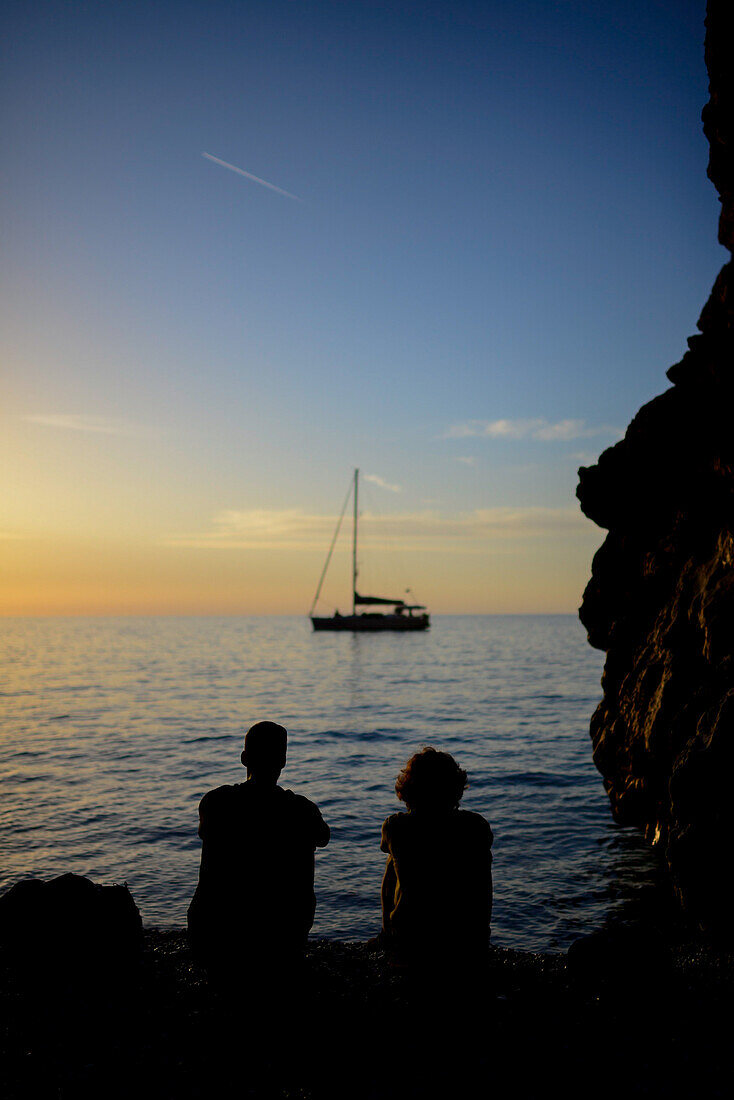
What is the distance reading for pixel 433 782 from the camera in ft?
13.9

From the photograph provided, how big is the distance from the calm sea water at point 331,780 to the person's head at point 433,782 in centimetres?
530

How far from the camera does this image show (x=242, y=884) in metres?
4.25

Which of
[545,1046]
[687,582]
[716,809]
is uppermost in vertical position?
[687,582]

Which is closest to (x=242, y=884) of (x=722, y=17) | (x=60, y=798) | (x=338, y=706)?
(x=722, y=17)

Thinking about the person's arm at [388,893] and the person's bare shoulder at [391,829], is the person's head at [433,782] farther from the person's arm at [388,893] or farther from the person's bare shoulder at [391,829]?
the person's arm at [388,893]

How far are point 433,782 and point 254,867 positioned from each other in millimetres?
1220

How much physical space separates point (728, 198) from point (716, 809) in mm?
7038

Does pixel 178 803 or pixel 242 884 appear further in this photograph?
pixel 178 803

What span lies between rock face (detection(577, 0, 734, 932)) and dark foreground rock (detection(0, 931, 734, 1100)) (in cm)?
211

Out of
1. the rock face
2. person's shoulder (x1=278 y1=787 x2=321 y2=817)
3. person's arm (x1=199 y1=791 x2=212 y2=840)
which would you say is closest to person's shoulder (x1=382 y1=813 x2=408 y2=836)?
person's shoulder (x1=278 y1=787 x2=321 y2=817)

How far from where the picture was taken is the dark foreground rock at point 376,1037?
382 centimetres

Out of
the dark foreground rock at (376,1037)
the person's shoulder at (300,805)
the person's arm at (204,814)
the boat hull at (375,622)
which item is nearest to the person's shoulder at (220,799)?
the person's arm at (204,814)

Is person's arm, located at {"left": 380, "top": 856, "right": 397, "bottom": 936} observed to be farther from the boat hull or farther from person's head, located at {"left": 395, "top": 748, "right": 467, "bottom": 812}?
the boat hull

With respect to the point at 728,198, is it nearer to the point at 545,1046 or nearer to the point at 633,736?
the point at 633,736
